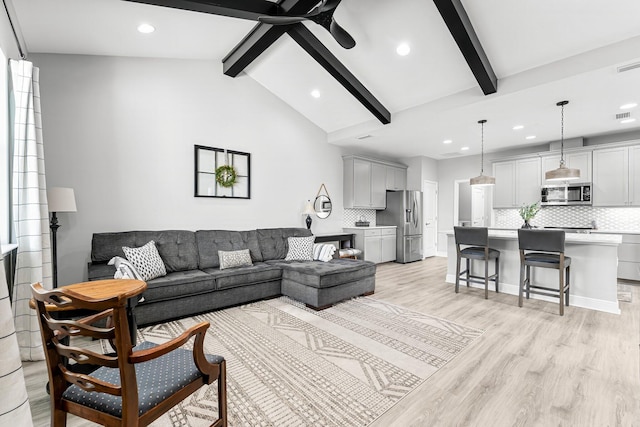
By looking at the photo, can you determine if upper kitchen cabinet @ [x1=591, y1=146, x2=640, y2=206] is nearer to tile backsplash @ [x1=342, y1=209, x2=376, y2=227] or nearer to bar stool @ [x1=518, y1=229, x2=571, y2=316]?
bar stool @ [x1=518, y1=229, x2=571, y2=316]

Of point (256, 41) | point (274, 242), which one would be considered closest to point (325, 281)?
point (274, 242)

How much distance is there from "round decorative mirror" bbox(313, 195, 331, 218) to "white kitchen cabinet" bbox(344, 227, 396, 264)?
68 cm

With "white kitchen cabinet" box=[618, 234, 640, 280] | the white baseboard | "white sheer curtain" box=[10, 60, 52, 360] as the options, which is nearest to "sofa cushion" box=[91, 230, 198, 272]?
"white sheer curtain" box=[10, 60, 52, 360]

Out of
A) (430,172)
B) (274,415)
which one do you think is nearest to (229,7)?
(274,415)

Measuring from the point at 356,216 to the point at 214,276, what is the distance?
4.09 meters

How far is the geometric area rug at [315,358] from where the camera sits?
185cm

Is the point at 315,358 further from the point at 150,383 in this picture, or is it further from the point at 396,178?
the point at 396,178

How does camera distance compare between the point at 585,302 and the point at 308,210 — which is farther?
the point at 308,210

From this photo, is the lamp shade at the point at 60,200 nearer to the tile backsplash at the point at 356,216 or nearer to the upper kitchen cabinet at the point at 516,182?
the tile backsplash at the point at 356,216

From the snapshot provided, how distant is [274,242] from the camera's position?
484 cm

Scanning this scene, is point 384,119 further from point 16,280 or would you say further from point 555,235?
point 16,280

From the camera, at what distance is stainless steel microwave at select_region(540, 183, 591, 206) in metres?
5.58

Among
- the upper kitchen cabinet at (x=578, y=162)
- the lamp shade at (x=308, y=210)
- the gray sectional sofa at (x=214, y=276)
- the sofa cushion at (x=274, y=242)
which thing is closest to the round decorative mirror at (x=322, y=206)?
the lamp shade at (x=308, y=210)

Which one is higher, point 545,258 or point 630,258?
point 545,258
